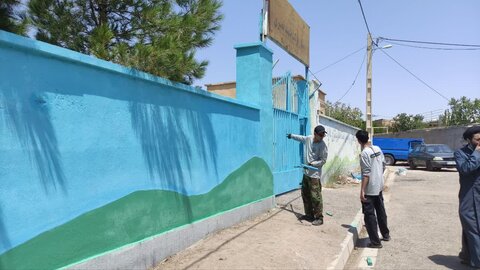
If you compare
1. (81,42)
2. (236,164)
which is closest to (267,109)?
(236,164)

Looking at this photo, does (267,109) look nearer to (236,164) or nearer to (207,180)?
(236,164)

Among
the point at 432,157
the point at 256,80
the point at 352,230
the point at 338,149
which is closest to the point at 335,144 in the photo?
the point at 338,149

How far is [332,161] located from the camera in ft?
48.6

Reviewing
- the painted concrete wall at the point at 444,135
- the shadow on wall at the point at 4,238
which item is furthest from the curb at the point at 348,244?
the painted concrete wall at the point at 444,135

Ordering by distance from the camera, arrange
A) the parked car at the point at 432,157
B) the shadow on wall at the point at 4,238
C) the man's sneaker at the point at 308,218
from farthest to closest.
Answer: the parked car at the point at 432,157
the man's sneaker at the point at 308,218
the shadow on wall at the point at 4,238

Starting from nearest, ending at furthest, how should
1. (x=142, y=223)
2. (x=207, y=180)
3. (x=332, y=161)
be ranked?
(x=142, y=223)
(x=207, y=180)
(x=332, y=161)

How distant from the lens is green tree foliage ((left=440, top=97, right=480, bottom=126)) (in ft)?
148

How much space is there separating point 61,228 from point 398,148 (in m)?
29.0

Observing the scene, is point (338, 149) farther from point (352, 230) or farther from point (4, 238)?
point (4, 238)

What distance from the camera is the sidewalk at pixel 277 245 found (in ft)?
16.2

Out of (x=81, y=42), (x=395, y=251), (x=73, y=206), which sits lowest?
(x=395, y=251)

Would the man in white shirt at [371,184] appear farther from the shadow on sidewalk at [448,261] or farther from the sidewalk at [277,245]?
the shadow on sidewalk at [448,261]

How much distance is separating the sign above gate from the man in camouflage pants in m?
2.71

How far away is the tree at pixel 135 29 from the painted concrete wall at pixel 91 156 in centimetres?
29
